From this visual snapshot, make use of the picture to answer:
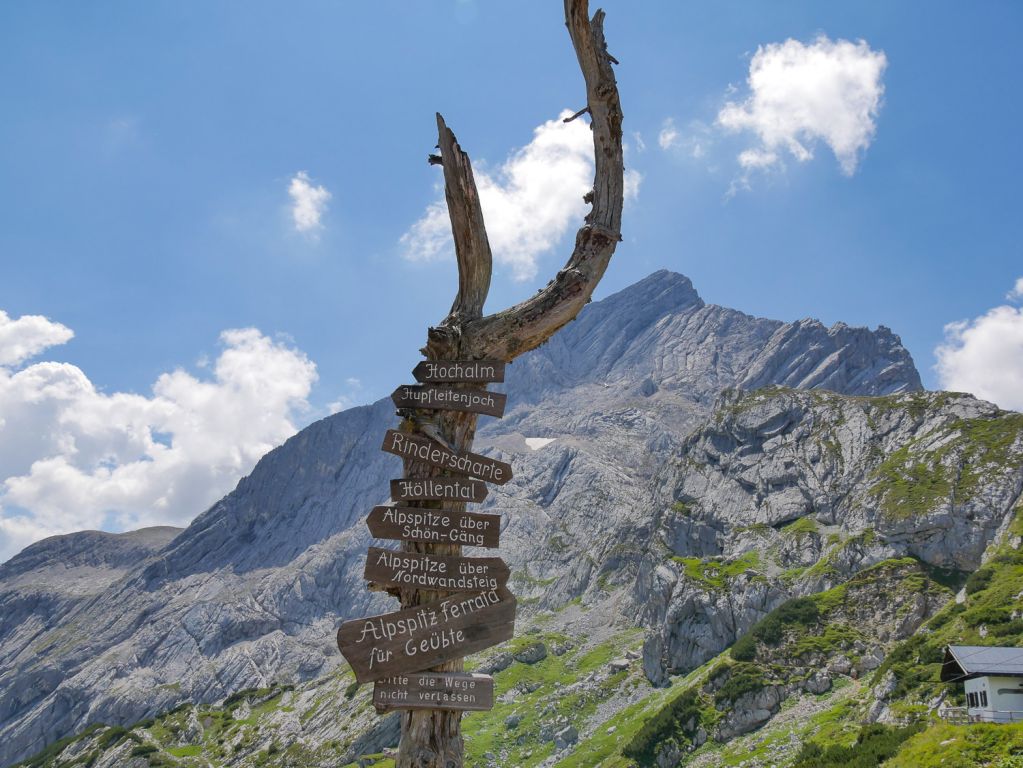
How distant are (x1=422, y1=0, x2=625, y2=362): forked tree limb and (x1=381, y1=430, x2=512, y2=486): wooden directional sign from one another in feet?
4.57

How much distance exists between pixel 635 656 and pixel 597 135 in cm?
11930

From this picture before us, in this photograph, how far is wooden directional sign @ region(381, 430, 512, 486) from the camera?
997 cm

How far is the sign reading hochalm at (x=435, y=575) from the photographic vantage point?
29.1ft

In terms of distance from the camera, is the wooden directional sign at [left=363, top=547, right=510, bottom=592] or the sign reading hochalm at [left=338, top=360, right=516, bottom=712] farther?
the wooden directional sign at [left=363, top=547, right=510, bottom=592]

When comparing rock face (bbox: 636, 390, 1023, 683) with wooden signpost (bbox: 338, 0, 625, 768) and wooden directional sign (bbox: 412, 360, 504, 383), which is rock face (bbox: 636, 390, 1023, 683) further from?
wooden directional sign (bbox: 412, 360, 504, 383)

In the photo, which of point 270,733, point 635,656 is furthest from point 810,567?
point 270,733

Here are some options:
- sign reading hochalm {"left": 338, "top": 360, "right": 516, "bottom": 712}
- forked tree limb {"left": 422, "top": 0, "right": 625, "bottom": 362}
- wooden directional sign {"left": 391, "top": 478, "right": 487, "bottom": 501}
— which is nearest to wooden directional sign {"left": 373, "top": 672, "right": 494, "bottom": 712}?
sign reading hochalm {"left": 338, "top": 360, "right": 516, "bottom": 712}

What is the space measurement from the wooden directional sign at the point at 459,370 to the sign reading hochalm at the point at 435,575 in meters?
0.01

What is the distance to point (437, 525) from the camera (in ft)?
31.6

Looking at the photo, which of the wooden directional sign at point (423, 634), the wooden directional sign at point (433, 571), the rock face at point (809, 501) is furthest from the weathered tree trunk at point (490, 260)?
the rock face at point (809, 501)

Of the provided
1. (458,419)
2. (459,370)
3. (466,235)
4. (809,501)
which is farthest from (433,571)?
(809,501)

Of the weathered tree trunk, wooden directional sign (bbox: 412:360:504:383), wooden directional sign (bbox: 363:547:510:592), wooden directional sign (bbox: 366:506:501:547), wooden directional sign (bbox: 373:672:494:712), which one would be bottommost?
wooden directional sign (bbox: 373:672:494:712)

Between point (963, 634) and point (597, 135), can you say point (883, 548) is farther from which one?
point (597, 135)

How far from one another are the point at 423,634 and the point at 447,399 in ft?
10.1
